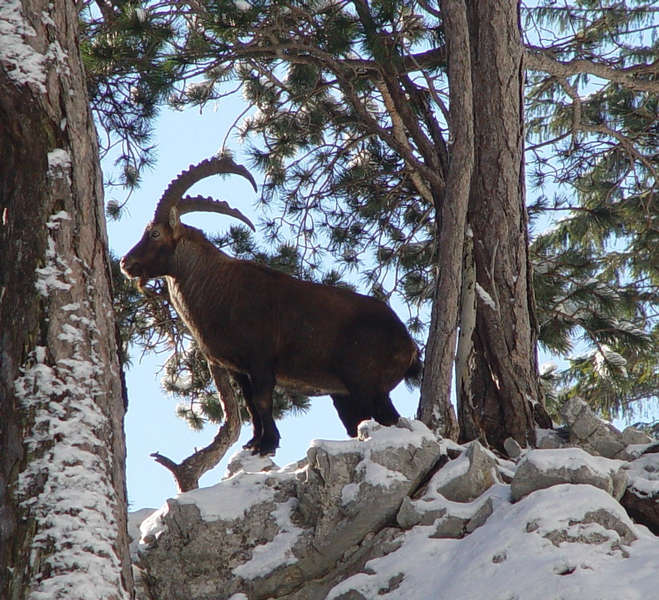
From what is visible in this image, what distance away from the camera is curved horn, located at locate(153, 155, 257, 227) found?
26.2 feet

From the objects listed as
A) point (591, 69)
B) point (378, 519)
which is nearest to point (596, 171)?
point (591, 69)

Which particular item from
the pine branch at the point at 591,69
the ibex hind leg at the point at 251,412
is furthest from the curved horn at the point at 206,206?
the pine branch at the point at 591,69

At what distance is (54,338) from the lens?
4.11 meters

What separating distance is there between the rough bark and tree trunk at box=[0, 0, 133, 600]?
2.68 m

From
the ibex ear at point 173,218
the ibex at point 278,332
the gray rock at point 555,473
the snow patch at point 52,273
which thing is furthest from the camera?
the ibex ear at point 173,218

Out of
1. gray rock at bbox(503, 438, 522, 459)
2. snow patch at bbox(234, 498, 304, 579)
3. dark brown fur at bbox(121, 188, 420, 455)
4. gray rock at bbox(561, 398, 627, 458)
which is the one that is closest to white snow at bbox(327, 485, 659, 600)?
snow patch at bbox(234, 498, 304, 579)

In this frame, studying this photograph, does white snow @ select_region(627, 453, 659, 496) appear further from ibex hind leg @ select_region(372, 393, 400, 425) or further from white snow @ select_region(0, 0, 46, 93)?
white snow @ select_region(0, 0, 46, 93)

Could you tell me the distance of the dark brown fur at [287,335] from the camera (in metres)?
7.49

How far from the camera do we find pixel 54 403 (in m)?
4.01

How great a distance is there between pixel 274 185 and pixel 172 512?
459 cm

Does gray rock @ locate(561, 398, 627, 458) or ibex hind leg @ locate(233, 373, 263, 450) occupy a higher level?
ibex hind leg @ locate(233, 373, 263, 450)

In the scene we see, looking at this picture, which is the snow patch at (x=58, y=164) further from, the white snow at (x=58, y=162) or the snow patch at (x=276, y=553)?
the snow patch at (x=276, y=553)

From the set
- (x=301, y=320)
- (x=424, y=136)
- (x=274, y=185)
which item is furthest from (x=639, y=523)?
(x=274, y=185)

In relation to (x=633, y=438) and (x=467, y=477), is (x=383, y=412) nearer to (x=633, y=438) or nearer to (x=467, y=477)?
(x=633, y=438)
